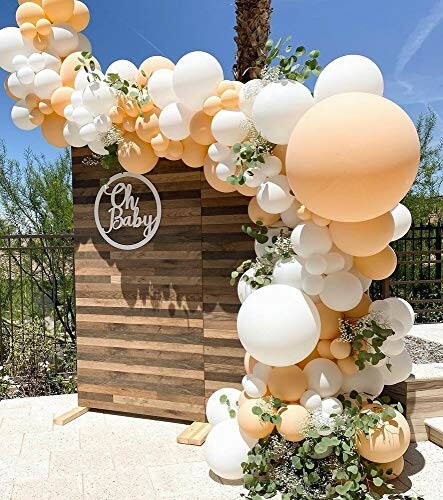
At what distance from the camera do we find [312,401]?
283 cm

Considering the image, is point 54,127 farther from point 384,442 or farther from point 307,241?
point 384,442

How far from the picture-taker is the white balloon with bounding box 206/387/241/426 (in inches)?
132

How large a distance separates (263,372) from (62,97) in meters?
2.41

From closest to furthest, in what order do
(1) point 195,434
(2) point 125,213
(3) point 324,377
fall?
(3) point 324,377 → (1) point 195,434 → (2) point 125,213

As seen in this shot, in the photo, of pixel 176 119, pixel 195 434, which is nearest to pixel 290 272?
pixel 176 119

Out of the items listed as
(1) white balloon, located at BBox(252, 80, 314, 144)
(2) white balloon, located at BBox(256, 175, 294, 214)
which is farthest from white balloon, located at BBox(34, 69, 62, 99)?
(2) white balloon, located at BBox(256, 175, 294, 214)

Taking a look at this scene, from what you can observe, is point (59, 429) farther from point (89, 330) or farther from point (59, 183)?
point (59, 183)

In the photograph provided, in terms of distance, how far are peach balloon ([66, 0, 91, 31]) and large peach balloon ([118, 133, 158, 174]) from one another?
1.07 m

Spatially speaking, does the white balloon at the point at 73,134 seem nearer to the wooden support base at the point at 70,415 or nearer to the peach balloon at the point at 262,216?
the peach balloon at the point at 262,216

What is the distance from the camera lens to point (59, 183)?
28.2ft

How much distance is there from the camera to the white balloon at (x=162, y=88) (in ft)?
10.9

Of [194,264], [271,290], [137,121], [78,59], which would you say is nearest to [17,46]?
[78,59]

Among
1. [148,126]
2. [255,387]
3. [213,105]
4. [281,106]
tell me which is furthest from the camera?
[148,126]

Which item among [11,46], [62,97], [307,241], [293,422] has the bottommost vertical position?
[293,422]
